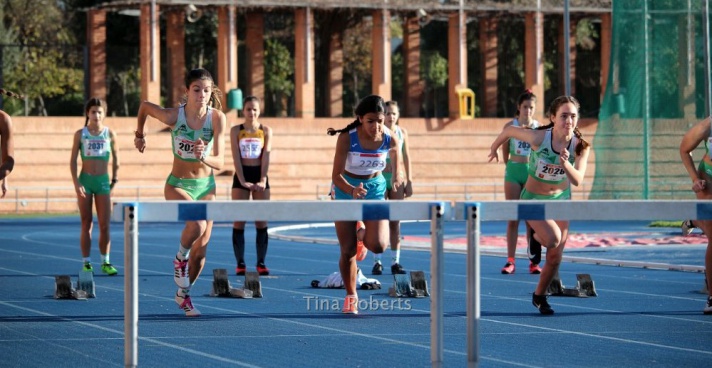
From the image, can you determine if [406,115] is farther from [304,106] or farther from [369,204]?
[369,204]

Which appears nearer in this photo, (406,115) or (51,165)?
(51,165)

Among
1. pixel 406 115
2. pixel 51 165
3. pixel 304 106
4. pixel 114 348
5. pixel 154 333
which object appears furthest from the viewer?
pixel 406 115

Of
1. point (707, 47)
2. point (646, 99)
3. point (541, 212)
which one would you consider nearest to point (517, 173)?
point (541, 212)

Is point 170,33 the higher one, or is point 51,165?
point 170,33

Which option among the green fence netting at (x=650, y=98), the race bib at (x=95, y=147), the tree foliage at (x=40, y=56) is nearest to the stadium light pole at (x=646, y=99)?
the green fence netting at (x=650, y=98)

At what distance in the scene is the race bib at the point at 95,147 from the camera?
15.4 metres

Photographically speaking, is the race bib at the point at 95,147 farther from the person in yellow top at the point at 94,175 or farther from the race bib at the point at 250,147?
the race bib at the point at 250,147

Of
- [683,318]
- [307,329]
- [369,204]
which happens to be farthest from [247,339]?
[683,318]

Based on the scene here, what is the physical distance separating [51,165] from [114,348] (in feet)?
116

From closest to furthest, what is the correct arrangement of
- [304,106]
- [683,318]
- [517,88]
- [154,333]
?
[154,333], [683,318], [304,106], [517,88]

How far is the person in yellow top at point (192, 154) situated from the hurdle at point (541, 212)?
3.93 m

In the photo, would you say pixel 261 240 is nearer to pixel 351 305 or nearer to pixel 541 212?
pixel 351 305

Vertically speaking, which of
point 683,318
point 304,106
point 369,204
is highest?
point 304,106

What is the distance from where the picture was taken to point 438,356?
7.15m
